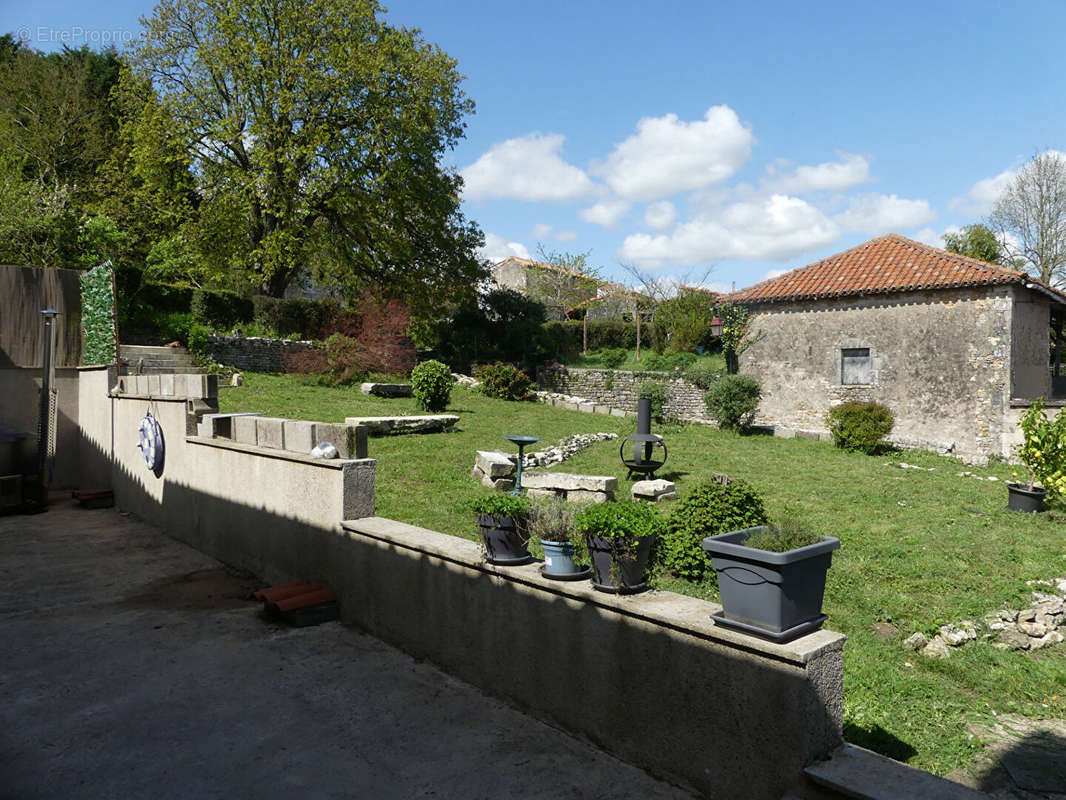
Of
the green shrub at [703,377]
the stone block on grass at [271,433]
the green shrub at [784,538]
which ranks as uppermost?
the green shrub at [703,377]

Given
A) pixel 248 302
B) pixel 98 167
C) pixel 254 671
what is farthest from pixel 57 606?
pixel 98 167

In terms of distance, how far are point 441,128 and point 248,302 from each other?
10.3 meters

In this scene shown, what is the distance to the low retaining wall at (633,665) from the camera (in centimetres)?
275

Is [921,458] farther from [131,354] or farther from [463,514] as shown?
[131,354]

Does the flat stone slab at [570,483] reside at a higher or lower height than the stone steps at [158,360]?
lower

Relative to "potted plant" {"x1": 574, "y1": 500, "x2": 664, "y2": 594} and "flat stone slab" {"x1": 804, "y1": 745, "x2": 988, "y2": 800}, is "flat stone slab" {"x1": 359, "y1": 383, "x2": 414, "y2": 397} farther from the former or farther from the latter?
"flat stone slab" {"x1": 804, "y1": 745, "x2": 988, "y2": 800}

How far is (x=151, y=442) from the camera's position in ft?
30.9

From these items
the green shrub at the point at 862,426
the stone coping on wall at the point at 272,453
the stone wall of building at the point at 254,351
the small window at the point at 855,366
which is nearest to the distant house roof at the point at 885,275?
the small window at the point at 855,366

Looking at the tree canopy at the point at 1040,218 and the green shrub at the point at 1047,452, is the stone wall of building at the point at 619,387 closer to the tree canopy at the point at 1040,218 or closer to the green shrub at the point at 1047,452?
the green shrub at the point at 1047,452

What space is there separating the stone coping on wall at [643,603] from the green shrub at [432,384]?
38.9 ft

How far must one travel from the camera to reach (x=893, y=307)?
59.9 feet

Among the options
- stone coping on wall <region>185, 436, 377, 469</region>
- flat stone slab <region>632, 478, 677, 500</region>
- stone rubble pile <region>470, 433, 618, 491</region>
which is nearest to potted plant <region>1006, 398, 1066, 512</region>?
flat stone slab <region>632, 478, 677, 500</region>

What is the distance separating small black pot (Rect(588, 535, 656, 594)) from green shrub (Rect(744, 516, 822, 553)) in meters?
0.59

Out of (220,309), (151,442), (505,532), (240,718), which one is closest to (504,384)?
(220,309)
